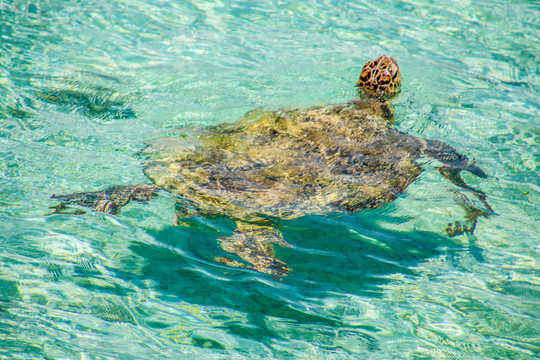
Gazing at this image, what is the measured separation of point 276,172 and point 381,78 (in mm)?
2825

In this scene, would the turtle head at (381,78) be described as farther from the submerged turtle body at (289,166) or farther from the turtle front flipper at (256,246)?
the turtle front flipper at (256,246)

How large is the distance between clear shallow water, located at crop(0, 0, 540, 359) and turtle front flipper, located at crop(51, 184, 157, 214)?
0.09 metres

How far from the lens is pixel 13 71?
5.89m

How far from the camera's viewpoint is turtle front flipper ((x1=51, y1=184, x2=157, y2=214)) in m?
3.68

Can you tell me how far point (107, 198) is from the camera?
12.5ft

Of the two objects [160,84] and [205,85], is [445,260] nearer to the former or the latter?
[205,85]

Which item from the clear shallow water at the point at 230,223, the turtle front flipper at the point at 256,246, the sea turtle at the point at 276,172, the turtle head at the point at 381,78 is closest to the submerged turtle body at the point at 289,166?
the sea turtle at the point at 276,172

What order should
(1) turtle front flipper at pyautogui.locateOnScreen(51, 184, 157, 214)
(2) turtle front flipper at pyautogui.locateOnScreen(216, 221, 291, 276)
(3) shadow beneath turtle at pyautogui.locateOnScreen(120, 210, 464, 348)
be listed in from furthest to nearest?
(1) turtle front flipper at pyautogui.locateOnScreen(51, 184, 157, 214) < (2) turtle front flipper at pyautogui.locateOnScreen(216, 221, 291, 276) < (3) shadow beneath turtle at pyautogui.locateOnScreen(120, 210, 464, 348)

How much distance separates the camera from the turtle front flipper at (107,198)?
3.68 m

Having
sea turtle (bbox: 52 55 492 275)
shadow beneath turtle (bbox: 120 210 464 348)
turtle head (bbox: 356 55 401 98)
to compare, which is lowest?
shadow beneath turtle (bbox: 120 210 464 348)

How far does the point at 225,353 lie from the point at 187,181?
5.39 feet

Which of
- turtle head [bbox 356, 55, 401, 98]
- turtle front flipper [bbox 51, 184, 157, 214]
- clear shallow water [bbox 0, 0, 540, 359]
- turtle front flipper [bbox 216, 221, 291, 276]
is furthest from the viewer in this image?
turtle head [bbox 356, 55, 401, 98]

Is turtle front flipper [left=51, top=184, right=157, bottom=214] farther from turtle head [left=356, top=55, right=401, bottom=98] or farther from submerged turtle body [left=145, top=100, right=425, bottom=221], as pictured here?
turtle head [left=356, top=55, right=401, bottom=98]

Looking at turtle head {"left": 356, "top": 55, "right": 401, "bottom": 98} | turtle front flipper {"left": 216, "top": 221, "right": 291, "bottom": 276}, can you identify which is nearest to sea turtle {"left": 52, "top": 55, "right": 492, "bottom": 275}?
turtle front flipper {"left": 216, "top": 221, "right": 291, "bottom": 276}
